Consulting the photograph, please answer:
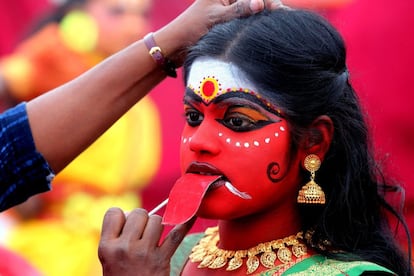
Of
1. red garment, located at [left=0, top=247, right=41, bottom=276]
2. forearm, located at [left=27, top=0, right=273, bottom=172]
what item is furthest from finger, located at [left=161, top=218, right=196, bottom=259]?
red garment, located at [left=0, top=247, right=41, bottom=276]

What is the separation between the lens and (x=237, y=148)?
7.52ft

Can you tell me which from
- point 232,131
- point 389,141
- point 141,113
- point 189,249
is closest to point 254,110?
point 232,131

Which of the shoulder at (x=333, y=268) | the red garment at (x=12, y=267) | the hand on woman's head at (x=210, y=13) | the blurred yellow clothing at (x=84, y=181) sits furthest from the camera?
the blurred yellow clothing at (x=84, y=181)

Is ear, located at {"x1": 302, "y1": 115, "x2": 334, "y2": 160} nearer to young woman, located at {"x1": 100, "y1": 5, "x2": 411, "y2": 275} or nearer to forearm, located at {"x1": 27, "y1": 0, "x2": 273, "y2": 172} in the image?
young woman, located at {"x1": 100, "y1": 5, "x2": 411, "y2": 275}

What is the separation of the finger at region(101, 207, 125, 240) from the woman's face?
0.22 m

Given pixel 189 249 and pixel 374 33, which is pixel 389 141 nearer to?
pixel 374 33

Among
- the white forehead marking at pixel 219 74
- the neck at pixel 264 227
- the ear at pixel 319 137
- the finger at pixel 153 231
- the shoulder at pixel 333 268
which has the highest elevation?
the white forehead marking at pixel 219 74

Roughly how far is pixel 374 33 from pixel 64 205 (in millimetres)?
2174

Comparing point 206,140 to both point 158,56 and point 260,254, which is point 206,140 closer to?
point 260,254

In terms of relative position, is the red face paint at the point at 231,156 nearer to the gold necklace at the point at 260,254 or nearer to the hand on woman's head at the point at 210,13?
the gold necklace at the point at 260,254

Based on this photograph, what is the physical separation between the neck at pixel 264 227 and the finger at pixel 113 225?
0.34 meters

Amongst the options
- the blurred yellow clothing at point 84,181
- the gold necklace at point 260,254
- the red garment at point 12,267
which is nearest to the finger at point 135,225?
the gold necklace at point 260,254

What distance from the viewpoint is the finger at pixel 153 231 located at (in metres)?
2.30

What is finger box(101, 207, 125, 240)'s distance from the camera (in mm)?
2320
